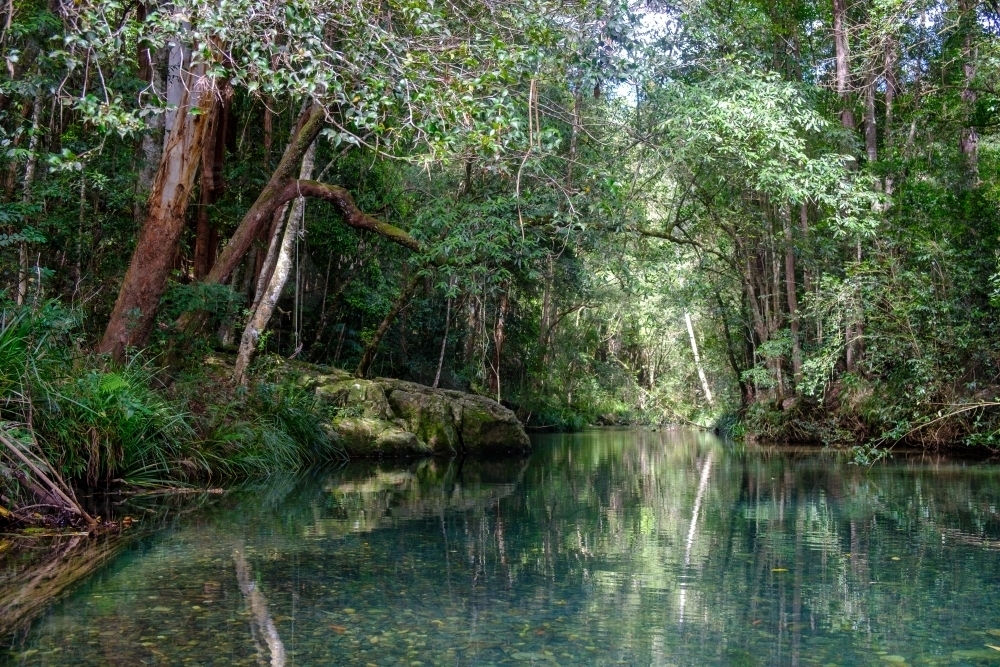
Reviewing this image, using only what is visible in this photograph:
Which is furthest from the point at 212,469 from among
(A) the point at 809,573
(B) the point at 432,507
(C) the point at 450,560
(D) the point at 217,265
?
(A) the point at 809,573

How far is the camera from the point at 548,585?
4055mm

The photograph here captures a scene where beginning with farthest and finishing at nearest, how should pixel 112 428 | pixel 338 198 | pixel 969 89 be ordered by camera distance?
pixel 969 89 → pixel 338 198 → pixel 112 428

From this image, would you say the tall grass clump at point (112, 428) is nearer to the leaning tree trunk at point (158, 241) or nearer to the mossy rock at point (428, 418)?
the leaning tree trunk at point (158, 241)

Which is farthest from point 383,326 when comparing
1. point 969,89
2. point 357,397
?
point 969,89

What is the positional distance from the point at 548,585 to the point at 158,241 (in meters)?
7.05

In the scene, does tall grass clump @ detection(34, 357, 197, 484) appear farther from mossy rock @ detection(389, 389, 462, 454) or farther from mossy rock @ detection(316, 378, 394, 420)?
mossy rock @ detection(389, 389, 462, 454)

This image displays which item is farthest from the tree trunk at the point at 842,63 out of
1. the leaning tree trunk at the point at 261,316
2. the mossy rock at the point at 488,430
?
the leaning tree trunk at the point at 261,316

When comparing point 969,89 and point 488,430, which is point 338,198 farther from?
point 969,89

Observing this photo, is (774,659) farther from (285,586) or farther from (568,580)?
(285,586)

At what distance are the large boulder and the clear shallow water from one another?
5621mm

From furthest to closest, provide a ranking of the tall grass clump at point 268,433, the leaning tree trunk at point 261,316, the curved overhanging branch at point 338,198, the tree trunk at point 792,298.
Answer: the tree trunk at point 792,298 → the leaning tree trunk at point 261,316 → the curved overhanging branch at point 338,198 → the tall grass clump at point 268,433

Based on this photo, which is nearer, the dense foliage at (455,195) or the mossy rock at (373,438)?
the dense foliage at (455,195)

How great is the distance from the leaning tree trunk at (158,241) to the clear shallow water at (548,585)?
2908 millimetres

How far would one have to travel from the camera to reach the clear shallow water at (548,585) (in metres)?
3.02
